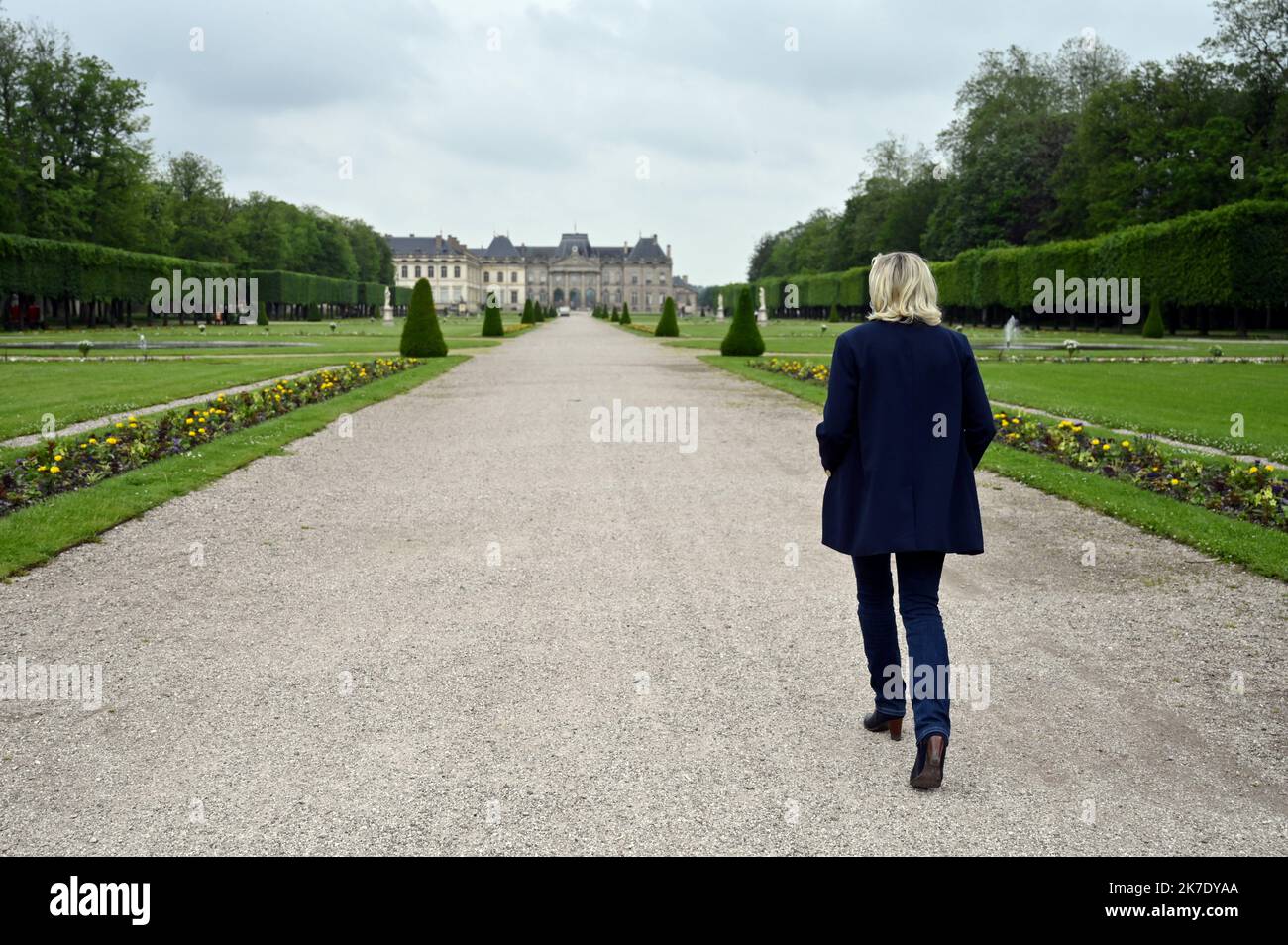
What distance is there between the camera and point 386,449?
36.4ft

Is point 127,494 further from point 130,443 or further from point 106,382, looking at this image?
point 106,382

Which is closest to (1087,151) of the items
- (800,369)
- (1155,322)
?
(1155,322)

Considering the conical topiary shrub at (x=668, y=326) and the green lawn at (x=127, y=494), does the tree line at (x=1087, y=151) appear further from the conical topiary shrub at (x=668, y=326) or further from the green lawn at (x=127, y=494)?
the green lawn at (x=127, y=494)

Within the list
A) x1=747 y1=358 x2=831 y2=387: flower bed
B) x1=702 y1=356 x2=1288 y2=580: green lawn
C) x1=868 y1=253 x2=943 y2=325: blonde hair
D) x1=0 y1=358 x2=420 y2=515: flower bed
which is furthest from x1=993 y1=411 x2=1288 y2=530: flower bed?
x1=0 y1=358 x2=420 y2=515: flower bed

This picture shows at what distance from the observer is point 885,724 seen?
4035mm

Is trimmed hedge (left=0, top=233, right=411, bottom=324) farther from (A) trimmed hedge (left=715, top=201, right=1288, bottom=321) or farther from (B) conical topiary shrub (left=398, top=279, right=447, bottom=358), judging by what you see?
(A) trimmed hedge (left=715, top=201, right=1288, bottom=321)

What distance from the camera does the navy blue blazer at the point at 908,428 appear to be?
12.0ft

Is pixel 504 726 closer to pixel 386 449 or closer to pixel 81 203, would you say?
pixel 386 449

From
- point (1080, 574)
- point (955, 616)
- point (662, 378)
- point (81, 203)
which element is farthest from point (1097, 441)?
point (81, 203)

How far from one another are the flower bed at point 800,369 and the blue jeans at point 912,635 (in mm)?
13954

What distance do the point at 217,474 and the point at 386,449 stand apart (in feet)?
6.95

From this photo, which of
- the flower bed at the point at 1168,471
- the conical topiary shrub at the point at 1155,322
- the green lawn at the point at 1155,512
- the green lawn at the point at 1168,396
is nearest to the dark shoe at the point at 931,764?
the green lawn at the point at 1155,512

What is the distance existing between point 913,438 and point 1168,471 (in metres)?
6.51

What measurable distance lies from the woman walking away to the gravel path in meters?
0.54
